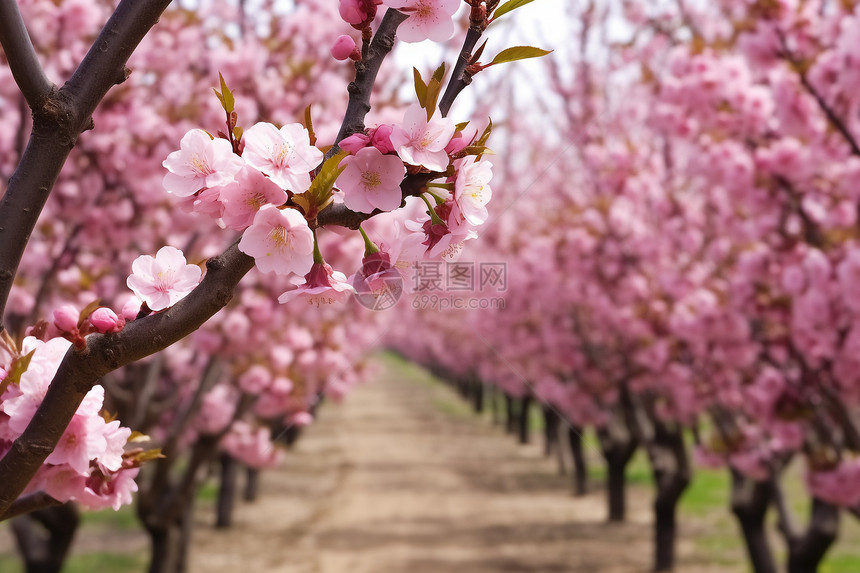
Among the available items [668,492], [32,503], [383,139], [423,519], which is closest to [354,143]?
[383,139]

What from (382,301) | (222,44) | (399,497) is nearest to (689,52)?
(222,44)

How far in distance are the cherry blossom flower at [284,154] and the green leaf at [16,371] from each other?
56 centimetres

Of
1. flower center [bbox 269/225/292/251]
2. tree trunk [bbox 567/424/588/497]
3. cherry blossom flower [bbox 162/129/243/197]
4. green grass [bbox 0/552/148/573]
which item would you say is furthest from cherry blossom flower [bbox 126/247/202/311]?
tree trunk [bbox 567/424/588/497]

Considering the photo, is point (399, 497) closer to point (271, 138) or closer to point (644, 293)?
point (644, 293)

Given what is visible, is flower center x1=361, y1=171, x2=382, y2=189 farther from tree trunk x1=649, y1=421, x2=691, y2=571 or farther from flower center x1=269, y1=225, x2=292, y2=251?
tree trunk x1=649, y1=421, x2=691, y2=571

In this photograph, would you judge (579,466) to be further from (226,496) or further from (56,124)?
(56,124)

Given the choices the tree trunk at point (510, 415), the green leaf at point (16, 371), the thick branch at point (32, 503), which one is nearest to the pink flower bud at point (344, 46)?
the green leaf at point (16, 371)

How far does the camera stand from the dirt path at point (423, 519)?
9.79 m

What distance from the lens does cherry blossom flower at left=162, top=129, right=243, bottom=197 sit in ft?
3.82

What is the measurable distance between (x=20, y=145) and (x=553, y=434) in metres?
15.5

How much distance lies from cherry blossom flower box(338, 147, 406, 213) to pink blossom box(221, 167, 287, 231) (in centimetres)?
10

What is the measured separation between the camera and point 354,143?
1.14m

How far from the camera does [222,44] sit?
5746 millimetres

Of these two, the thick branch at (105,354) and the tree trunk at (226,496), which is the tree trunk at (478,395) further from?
the thick branch at (105,354)
